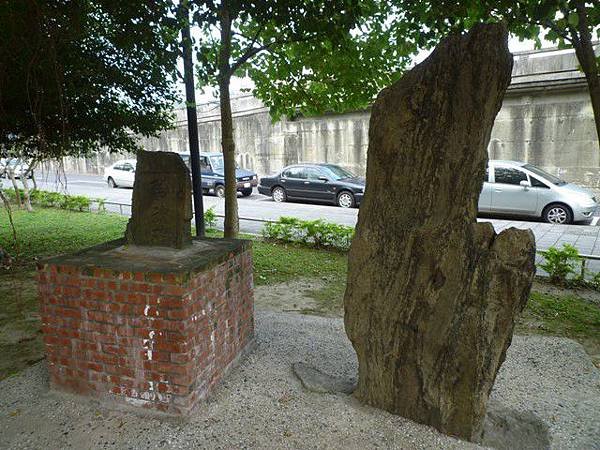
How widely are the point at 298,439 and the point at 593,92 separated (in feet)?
14.6

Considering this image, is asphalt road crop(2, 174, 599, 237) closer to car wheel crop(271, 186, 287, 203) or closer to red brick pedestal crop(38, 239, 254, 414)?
car wheel crop(271, 186, 287, 203)

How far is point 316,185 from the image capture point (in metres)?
15.4

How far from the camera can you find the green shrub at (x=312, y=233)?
8609mm

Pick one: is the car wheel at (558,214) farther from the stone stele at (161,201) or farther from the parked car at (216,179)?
the parked car at (216,179)

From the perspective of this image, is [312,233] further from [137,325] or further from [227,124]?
[137,325]

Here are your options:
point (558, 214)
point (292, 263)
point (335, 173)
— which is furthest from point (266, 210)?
point (558, 214)

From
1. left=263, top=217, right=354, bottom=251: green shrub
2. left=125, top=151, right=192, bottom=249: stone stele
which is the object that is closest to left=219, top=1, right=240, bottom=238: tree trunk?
left=263, top=217, right=354, bottom=251: green shrub

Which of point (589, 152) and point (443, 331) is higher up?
point (589, 152)

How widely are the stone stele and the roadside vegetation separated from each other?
1.80 meters

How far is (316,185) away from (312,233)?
674cm

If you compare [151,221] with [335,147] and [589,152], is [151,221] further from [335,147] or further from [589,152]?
[335,147]

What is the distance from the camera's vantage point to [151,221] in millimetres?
3703

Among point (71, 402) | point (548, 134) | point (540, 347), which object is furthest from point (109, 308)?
point (548, 134)

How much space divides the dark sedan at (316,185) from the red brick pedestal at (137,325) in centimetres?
1146
